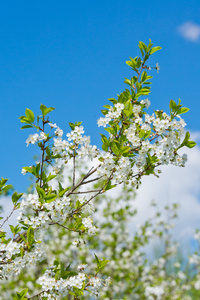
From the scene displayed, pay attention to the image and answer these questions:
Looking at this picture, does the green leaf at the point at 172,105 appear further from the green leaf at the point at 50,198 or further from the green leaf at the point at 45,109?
the green leaf at the point at 50,198

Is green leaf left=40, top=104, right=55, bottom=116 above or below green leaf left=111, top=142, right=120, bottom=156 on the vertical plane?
above

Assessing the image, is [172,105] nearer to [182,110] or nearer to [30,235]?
[182,110]

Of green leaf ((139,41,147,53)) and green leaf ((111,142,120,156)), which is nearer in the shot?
green leaf ((111,142,120,156))

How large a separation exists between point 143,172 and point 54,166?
0.84 m

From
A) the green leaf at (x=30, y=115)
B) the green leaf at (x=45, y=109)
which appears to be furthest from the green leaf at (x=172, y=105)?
the green leaf at (x=30, y=115)

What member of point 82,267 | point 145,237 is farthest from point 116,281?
point 82,267

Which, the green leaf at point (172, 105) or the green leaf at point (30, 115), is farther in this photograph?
the green leaf at point (172, 105)

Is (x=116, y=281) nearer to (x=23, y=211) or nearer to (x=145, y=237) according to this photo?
(x=145, y=237)

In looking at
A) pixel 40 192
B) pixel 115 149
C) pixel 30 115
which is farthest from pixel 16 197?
pixel 115 149

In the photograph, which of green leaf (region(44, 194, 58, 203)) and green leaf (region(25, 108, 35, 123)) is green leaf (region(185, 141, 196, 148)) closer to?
green leaf (region(44, 194, 58, 203))

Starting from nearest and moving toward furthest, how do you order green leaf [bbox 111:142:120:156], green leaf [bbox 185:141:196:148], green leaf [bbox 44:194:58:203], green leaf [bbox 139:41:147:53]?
green leaf [bbox 44:194:58:203]
green leaf [bbox 111:142:120:156]
green leaf [bbox 185:141:196:148]
green leaf [bbox 139:41:147:53]

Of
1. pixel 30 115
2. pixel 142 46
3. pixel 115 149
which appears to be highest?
pixel 142 46

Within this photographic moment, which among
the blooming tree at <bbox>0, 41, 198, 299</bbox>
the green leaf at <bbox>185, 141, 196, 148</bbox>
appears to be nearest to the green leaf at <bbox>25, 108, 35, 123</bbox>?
the blooming tree at <bbox>0, 41, 198, 299</bbox>

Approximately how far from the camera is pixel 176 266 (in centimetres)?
1100
